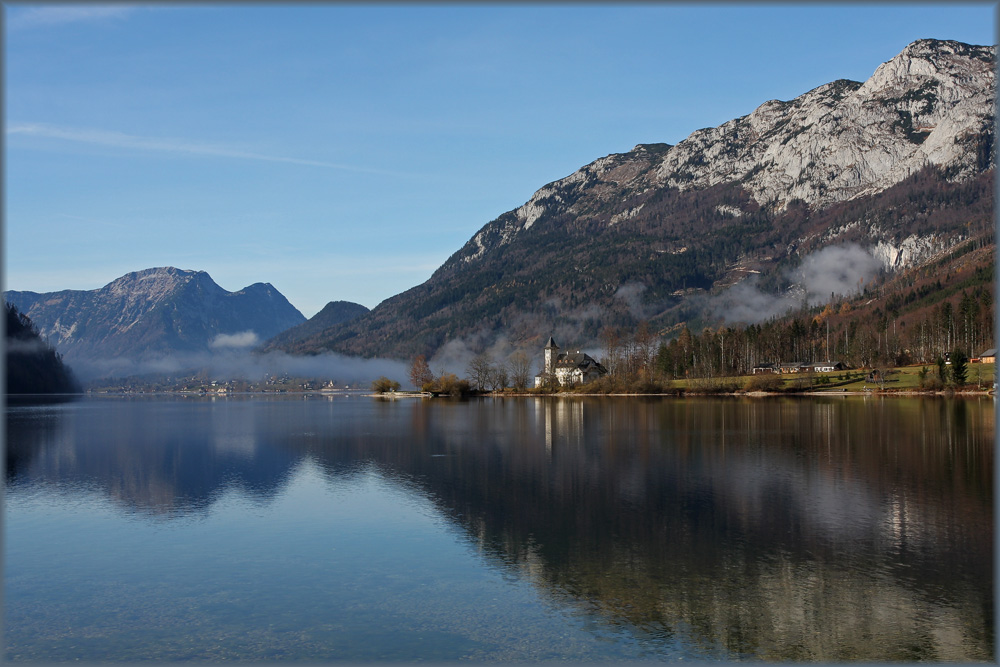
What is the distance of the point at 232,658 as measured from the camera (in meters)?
19.6

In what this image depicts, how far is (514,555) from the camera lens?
28.6 meters

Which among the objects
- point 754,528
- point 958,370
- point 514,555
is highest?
point 958,370

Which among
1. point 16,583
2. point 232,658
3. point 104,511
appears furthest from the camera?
point 104,511

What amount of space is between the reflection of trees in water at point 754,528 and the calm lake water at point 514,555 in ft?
0.44

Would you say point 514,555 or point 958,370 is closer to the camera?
point 514,555

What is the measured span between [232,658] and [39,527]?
70.8ft

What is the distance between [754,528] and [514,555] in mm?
10881

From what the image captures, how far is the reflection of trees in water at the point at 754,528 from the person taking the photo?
21.1 m

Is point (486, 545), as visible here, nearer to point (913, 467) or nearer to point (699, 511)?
point (699, 511)

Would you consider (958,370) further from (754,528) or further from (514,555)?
(514,555)

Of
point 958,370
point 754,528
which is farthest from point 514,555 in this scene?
point 958,370

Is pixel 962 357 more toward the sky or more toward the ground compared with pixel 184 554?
more toward the sky

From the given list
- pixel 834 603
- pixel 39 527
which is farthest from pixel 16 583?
pixel 834 603

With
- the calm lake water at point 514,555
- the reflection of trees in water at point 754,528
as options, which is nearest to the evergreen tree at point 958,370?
the reflection of trees in water at point 754,528
